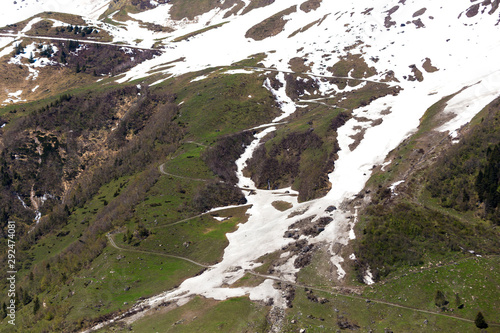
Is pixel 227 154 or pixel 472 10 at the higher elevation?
pixel 472 10

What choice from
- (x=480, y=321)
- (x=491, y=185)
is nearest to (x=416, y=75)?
(x=491, y=185)

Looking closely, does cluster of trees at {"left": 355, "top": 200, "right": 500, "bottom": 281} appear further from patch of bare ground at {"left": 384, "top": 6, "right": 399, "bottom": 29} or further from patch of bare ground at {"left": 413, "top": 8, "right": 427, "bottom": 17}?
patch of bare ground at {"left": 413, "top": 8, "right": 427, "bottom": 17}

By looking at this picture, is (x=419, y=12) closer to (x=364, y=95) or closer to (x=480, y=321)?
(x=364, y=95)

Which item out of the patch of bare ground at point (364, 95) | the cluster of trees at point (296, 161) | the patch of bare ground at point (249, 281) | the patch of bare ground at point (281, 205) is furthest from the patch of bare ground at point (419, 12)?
the patch of bare ground at point (249, 281)

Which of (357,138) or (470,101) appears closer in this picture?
(470,101)

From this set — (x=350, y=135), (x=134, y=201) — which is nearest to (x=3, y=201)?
(x=134, y=201)

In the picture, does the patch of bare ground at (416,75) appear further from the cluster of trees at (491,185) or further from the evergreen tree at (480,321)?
the evergreen tree at (480,321)

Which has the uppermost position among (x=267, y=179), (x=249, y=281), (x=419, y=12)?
(x=419, y=12)
